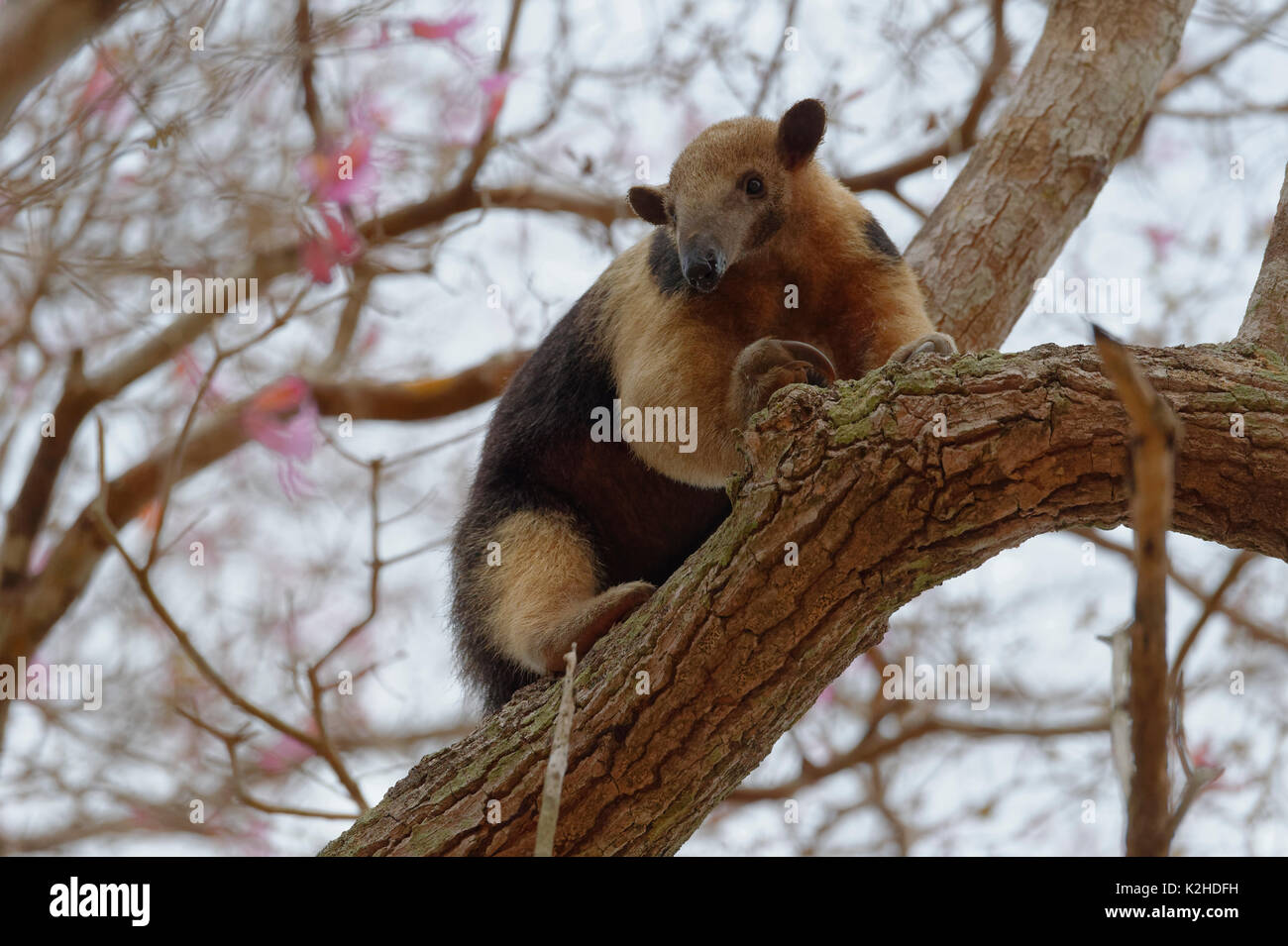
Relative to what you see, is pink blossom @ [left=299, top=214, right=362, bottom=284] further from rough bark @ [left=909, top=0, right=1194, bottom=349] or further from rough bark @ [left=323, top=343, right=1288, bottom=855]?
rough bark @ [left=323, top=343, right=1288, bottom=855]

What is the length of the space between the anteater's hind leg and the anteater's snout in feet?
4.05

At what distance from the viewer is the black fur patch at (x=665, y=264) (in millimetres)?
5641

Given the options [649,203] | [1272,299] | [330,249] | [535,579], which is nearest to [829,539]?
[535,579]

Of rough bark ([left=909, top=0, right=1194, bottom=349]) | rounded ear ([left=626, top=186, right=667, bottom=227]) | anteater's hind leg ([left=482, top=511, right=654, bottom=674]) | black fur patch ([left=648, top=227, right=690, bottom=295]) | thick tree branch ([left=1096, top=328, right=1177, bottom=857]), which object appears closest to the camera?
thick tree branch ([left=1096, top=328, right=1177, bottom=857])

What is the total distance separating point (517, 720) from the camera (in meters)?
4.64

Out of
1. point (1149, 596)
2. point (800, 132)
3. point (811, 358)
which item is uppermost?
point (800, 132)

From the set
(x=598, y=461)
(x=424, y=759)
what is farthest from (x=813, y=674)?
(x=598, y=461)

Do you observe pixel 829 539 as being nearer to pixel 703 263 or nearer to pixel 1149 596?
pixel 703 263

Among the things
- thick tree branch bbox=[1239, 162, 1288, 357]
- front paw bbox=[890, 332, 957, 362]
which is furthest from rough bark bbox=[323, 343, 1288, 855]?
front paw bbox=[890, 332, 957, 362]

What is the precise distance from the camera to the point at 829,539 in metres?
3.97

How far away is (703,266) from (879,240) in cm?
111

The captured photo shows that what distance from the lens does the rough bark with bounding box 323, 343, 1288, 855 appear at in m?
3.91
